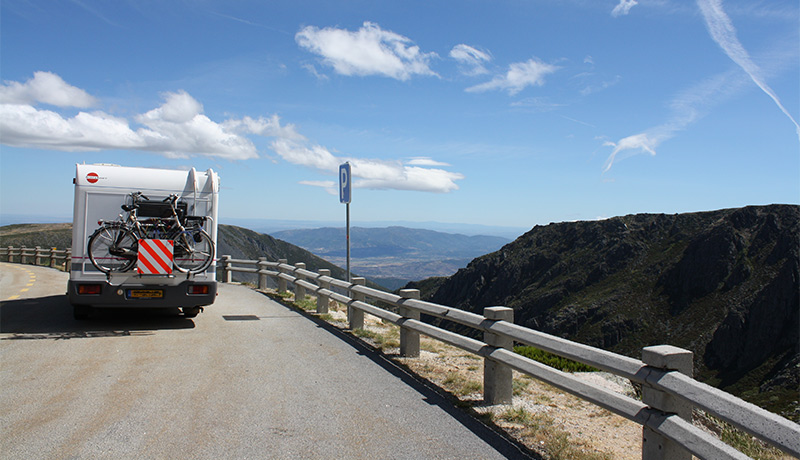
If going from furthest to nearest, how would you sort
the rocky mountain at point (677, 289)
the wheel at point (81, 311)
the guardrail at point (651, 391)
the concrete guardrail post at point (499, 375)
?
the rocky mountain at point (677, 289) → the wheel at point (81, 311) → the concrete guardrail post at point (499, 375) → the guardrail at point (651, 391)

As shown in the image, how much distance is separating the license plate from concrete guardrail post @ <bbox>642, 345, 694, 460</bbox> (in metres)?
8.23

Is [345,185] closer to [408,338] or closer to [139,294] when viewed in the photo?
[408,338]

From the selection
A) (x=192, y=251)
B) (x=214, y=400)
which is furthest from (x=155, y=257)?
(x=214, y=400)

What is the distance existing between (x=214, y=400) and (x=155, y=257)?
14.9 feet

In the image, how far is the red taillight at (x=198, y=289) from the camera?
9.89m

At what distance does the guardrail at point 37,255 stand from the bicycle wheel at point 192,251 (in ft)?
74.2

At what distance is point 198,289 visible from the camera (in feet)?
32.7

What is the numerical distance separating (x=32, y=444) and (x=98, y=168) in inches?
246

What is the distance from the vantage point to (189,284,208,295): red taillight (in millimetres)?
9888

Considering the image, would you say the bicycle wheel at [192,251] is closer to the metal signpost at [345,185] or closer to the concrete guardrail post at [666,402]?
the metal signpost at [345,185]

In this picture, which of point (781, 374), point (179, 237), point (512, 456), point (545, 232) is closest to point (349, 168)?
point (179, 237)

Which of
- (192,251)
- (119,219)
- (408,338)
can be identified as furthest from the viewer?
(192,251)

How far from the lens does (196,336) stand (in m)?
9.37

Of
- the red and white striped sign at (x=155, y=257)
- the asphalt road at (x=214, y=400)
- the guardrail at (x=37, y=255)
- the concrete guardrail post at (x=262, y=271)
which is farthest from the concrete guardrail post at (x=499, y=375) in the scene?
the guardrail at (x=37, y=255)
